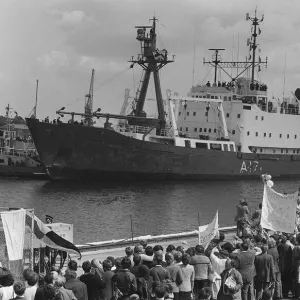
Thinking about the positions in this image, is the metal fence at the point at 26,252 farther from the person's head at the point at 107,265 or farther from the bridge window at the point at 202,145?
the bridge window at the point at 202,145

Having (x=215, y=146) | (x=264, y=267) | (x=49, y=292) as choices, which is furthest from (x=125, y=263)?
(x=215, y=146)

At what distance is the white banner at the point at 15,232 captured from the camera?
1112 cm

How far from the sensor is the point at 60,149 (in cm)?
5444

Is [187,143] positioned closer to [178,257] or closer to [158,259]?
[178,257]

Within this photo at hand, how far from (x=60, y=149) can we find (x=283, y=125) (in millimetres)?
18969

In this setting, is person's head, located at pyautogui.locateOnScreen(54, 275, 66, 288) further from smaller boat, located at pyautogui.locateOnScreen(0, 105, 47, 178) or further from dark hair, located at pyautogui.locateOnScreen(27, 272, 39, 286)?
smaller boat, located at pyautogui.locateOnScreen(0, 105, 47, 178)

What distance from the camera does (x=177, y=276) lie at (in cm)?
1064

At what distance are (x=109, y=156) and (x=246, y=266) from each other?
4311 cm

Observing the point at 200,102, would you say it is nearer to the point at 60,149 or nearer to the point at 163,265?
the point at 60,149

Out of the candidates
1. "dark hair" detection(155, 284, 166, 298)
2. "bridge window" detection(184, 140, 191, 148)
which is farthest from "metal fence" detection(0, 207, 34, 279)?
"bridge window" detection(184, 140, 191, 148)

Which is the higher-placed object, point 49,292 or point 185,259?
point 185,259

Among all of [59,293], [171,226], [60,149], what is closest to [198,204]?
[171,226]

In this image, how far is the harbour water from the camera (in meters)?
33.5

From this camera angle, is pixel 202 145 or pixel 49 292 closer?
pixel 49 292
